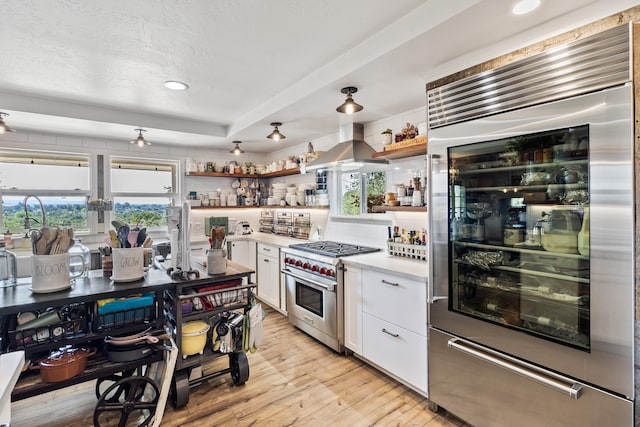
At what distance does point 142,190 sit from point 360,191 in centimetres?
310

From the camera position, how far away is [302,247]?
3416 millimetres

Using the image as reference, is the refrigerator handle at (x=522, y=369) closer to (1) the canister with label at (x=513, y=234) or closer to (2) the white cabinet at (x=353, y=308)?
(1) the canister with label at (x=513, y=234)

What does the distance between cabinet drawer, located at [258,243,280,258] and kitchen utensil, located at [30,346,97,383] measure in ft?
7.34

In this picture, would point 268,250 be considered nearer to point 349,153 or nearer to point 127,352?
point 349,153

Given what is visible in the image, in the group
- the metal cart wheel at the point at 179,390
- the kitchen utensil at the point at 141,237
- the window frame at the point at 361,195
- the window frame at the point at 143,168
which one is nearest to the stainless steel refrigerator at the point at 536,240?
the window frame at the point at 361,195

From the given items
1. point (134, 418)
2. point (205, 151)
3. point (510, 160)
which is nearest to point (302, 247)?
point (134, 418)

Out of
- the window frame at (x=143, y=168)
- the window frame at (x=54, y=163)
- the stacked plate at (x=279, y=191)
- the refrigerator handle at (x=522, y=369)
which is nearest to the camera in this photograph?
the refrigerator handle at (x=522, y=369)

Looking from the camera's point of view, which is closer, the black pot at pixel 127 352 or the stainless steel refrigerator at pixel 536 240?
the stainless steel refrigerator at pixel 536 240

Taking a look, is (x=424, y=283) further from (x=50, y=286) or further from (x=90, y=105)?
(x=90, y=105)

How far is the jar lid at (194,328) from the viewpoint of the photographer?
2.10m

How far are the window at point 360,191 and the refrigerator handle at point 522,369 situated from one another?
5.49 feet

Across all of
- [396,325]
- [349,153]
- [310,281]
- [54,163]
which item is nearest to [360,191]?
[349,153]

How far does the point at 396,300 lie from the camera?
232cm

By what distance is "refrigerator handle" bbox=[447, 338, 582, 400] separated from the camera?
1449 mm
